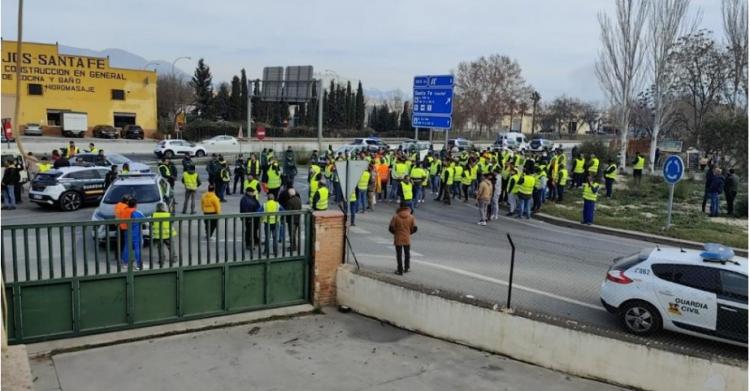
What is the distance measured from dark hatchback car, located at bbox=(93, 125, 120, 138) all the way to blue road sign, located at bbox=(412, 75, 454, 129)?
134ft

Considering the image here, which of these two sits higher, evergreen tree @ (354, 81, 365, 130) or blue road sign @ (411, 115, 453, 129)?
evergreen tree @ (354, 81, 365, 130)

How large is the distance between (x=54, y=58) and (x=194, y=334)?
53960 mm

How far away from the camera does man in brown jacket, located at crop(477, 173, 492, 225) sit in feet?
57.3

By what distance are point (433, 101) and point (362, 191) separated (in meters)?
7.96

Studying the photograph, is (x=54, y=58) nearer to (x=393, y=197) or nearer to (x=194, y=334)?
(x=393, y=197)

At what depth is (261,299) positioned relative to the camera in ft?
34.9

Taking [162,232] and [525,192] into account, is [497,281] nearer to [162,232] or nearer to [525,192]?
[162,232]

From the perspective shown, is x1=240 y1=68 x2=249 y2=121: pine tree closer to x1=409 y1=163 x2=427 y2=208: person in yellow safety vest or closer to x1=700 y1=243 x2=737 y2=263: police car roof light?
x1=409 y1=163 x2=427 y2=208: person in yellow safety vest

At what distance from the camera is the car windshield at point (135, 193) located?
1497 centimetres

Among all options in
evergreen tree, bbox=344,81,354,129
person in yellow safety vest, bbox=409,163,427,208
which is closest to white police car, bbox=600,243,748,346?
person in yellow safety vest, bbox=409,163,427,208

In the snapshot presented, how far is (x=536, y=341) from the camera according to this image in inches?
343

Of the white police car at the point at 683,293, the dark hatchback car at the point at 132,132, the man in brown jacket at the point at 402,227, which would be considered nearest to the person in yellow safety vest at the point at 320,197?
the man in brown jacket at the point at 402,227

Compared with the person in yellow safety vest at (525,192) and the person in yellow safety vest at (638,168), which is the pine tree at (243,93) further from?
the person in yellow safety vest at (525,192)

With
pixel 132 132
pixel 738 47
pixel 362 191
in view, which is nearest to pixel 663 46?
pixel 738 47
